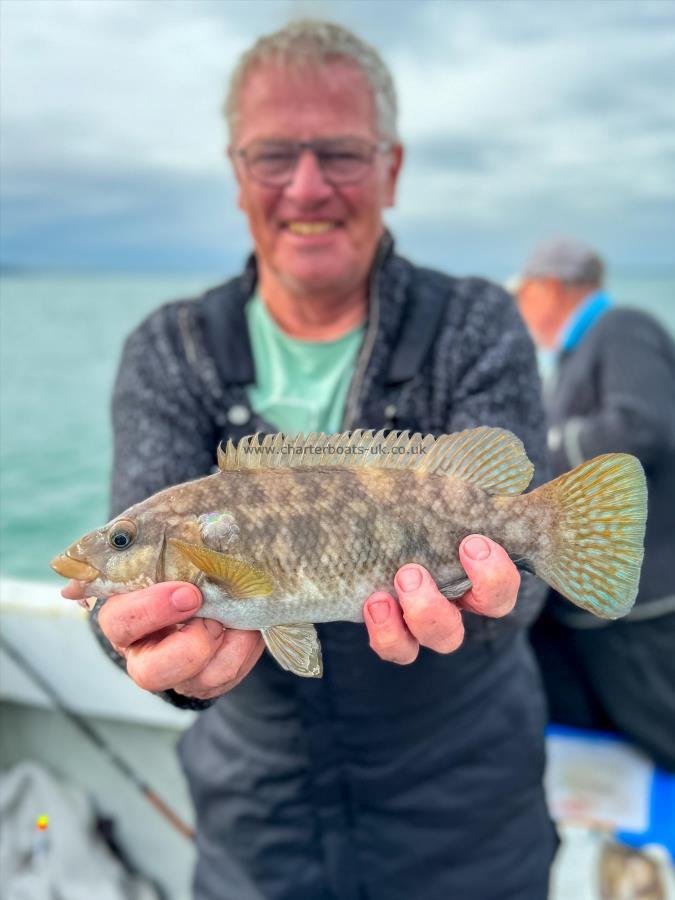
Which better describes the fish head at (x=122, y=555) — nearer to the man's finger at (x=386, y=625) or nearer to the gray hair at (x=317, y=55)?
the man's finger at (x=386, y=625)

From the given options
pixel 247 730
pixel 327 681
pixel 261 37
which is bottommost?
pixel 247 730

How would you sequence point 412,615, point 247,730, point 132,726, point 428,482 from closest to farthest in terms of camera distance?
point 412,615 → point 428,482 → point 247,730 → point 132,726

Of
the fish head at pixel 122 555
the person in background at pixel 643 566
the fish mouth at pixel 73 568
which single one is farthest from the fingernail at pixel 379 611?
the person in background at pixel 643 566

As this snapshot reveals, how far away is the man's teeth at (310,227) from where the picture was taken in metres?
2.67

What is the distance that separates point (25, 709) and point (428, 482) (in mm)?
3378

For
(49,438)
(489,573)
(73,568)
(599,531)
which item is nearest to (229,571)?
(73,568)

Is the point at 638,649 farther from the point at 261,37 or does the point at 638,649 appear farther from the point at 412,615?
the point at 261,37

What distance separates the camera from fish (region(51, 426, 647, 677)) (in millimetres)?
1786

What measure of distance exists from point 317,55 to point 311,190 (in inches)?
17.8

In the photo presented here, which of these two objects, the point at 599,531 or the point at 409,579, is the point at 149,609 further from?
the point at 599,531

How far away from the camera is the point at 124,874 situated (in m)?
3.90

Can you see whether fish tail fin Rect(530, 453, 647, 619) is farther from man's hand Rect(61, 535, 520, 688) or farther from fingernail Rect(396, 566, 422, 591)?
fingernail Rect(396, 566, 422, 591)

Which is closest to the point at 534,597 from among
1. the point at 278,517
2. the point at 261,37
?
the point at 278,517

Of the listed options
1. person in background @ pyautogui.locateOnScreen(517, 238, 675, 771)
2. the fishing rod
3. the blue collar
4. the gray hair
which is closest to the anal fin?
the gray hair
